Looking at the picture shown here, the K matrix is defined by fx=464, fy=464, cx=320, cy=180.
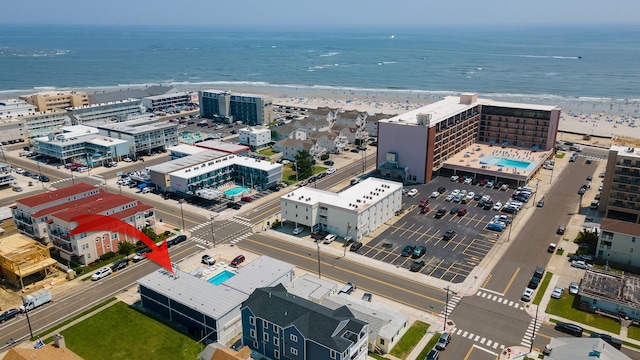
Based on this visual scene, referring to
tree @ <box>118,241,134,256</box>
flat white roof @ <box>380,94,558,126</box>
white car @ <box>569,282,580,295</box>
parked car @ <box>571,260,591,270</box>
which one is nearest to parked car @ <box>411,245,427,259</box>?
white car @ <box>569,282,580,295</box>

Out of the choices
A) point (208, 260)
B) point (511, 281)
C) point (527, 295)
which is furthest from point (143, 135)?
point (527, 295)

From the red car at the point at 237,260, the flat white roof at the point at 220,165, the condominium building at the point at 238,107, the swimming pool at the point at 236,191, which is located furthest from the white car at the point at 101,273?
the condominium building at the point at 238,107

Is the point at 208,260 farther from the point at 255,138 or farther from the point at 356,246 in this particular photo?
the point at 255,138

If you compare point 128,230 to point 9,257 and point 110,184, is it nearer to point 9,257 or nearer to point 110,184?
point 9,257

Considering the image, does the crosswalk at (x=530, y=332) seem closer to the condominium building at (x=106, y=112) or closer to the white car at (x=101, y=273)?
the white car at (x=101, y=273)

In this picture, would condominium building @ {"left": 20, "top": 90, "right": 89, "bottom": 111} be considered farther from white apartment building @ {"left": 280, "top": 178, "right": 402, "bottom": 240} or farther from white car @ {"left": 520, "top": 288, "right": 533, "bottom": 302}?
white car @ {"left": 520, "top": 288, "right": 533, "bottom": 302}

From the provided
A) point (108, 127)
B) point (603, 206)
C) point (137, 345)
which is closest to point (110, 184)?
point (108, 127)
